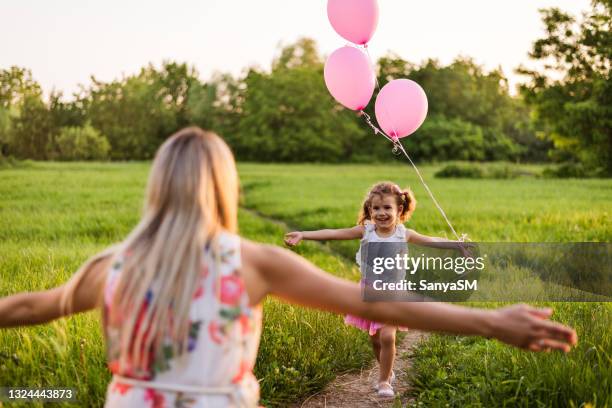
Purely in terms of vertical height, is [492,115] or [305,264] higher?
[492,115]

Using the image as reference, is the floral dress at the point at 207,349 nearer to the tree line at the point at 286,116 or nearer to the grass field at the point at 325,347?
the grass field at the point at 325,347

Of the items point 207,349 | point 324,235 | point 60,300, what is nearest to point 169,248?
point 207,349

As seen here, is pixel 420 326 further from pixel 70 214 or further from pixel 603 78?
pixel 603 78

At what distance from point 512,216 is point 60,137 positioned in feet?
87.8

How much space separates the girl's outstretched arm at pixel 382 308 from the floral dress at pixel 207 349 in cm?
6

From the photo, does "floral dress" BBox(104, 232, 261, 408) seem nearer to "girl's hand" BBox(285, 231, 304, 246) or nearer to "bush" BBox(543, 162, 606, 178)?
"girl's hand" BBox(285, 231, 304, 246)

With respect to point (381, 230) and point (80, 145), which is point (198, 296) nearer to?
point (381, 230)

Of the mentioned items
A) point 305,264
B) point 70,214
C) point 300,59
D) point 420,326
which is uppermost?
point 300,59

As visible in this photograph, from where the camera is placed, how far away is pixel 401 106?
5.56m

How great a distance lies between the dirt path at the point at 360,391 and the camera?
391 centimetres

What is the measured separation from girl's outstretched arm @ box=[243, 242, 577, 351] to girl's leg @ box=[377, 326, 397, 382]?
7.09ft

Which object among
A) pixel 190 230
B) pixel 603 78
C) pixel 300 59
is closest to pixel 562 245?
pixel 190 230

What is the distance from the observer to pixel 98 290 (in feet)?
6.23

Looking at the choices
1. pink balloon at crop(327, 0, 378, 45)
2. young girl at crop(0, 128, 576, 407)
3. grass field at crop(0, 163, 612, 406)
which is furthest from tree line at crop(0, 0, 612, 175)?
young girl at crop(0, 128, 576, 407)
